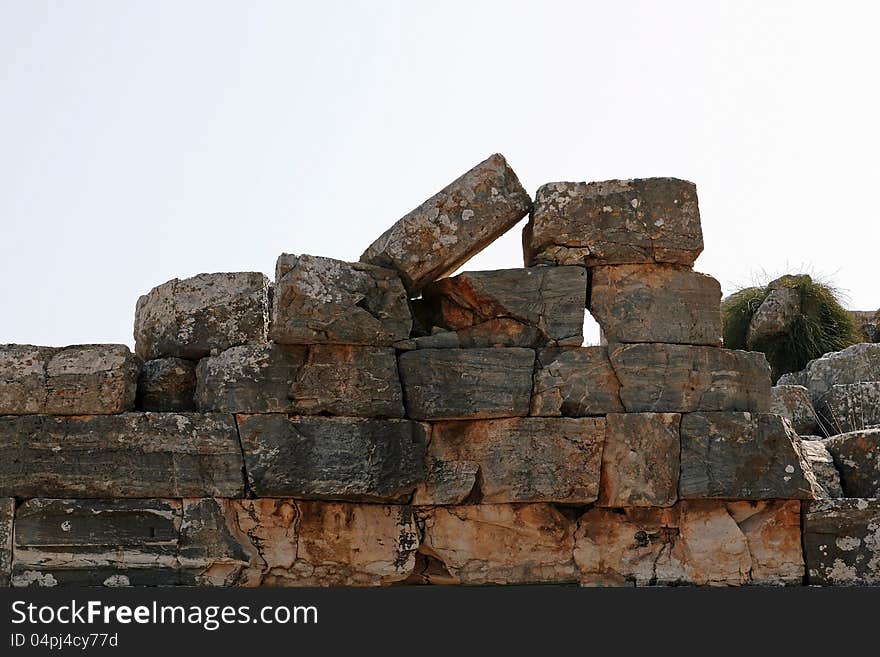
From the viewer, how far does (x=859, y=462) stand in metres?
7.60

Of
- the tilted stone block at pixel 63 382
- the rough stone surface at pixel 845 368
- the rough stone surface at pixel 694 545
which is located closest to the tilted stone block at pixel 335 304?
the tilted stone block at pixel 63 382

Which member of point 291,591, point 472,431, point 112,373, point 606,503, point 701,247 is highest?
point 701,247

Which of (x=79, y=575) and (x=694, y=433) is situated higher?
(x=694, y=433)

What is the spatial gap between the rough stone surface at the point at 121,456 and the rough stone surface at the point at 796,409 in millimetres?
4567

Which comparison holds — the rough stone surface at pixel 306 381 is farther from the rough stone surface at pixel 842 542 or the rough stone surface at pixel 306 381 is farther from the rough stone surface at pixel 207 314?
the rough stone surface at pixel 842 542

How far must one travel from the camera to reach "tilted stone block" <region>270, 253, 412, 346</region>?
673cm

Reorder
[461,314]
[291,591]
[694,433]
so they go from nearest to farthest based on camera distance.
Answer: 1. [291,591]
2. [694,433]
3. [461,314]

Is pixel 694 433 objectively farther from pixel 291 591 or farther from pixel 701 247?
pixel 291 591

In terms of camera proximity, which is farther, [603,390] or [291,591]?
[603,390]

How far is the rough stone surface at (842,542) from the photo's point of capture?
270 inches

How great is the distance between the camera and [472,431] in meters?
6.93

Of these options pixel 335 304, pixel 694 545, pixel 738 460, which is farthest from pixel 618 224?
pixel 694 545

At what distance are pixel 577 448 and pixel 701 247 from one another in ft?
4.95

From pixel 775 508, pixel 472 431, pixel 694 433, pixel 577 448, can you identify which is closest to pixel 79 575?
pixel 472 431
